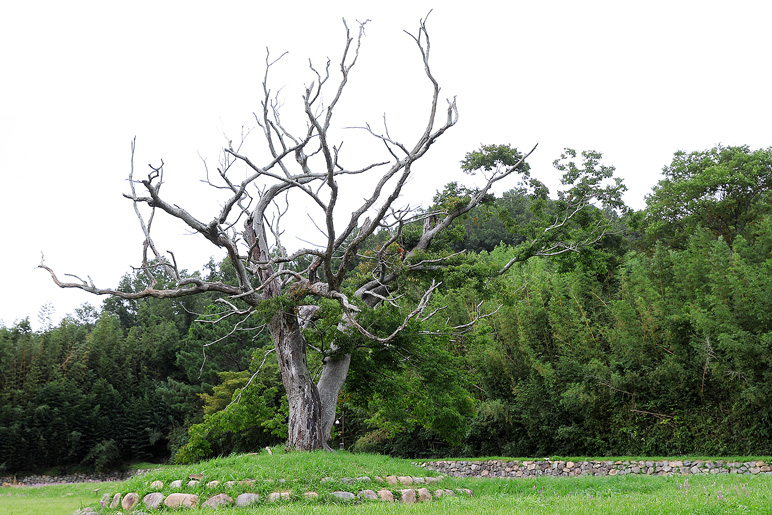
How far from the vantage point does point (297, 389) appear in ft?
29.2

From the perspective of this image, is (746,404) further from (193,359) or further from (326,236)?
(193,359)

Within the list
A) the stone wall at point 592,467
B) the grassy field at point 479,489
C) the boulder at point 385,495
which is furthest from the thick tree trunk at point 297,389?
the stone wall at point 592,467

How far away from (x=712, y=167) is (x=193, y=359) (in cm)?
2274

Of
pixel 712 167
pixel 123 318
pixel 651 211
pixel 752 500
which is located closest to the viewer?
pixel 752 500

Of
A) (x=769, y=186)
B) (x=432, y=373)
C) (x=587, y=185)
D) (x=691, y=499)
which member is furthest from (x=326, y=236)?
(x=769, y=186)

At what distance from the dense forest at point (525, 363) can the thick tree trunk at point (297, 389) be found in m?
0.64

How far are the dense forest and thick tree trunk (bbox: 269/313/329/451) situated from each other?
25.3 inches

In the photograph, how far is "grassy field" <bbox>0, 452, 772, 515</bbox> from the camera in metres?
4.55

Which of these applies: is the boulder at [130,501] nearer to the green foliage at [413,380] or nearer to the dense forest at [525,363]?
the dense forest at [525,363]

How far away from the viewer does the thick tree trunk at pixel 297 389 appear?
28.6 ft

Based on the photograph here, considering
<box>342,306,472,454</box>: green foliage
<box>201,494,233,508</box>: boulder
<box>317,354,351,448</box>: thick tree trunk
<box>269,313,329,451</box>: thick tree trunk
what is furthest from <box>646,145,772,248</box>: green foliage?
<box>201,494,233,508</box>: boulder

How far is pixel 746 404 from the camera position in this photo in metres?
11.4

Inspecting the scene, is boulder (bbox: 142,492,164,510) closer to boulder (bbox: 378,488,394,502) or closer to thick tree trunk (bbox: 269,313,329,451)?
boulder (bbox: 378,488,394,502)

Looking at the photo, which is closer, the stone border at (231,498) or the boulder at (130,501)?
the stone border at (231,498)
